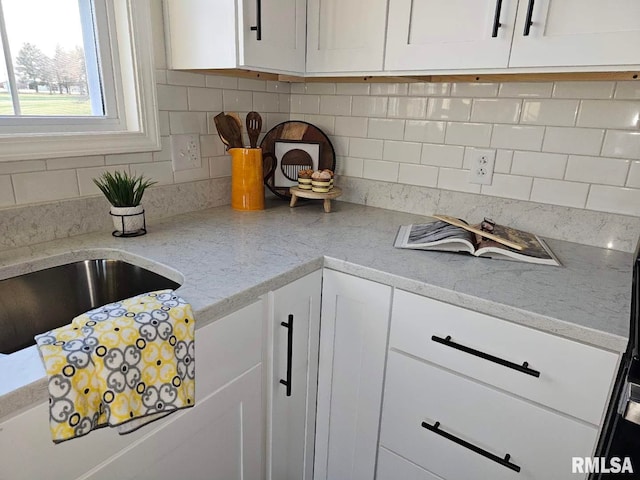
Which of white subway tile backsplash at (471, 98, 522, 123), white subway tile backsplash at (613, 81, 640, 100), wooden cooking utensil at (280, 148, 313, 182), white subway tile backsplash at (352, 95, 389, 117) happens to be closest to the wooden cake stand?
wooden cooking utensil at (280, 148, 313, 182)

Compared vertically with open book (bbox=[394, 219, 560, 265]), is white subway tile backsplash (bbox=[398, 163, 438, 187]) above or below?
above

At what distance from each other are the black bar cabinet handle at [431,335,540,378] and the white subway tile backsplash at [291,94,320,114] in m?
1.16

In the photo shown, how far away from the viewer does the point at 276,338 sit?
3.54 ft

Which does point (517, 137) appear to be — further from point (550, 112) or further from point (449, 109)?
point (449, 109)

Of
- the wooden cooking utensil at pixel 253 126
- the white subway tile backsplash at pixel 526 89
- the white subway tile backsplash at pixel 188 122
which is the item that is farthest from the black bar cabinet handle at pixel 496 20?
the white subway tile backsplash at pixel 188 122

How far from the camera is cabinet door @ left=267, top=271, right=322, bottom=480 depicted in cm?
109

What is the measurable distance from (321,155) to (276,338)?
2.97 ft

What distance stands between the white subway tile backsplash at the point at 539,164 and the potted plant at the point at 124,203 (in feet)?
3.94

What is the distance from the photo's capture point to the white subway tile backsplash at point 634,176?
1.22 metres

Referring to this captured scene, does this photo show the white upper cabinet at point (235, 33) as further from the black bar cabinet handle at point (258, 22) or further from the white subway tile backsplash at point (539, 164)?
the white subway tile backsplash at point (539, 164)

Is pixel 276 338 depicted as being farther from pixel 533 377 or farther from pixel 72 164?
pixel 72 164

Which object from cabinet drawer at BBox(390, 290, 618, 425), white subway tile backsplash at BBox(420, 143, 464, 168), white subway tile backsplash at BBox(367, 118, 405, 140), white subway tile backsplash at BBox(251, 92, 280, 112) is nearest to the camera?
cabinet drawer at BBox(390, 290, 618, 425)

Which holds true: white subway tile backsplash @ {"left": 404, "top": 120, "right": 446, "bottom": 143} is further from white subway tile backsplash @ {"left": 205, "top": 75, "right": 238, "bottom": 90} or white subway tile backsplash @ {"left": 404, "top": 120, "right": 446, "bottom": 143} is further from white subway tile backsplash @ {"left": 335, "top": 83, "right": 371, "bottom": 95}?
white subway tile backsplash @ {"left": 205, "top": 75, "right": 238, "bottom": 90}

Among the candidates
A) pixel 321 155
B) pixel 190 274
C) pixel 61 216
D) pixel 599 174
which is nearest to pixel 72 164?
pixel 61 216
